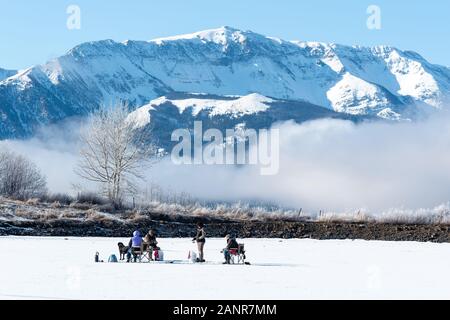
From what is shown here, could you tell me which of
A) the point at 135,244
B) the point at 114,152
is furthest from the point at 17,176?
the point at 135,244

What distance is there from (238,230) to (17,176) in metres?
50.9

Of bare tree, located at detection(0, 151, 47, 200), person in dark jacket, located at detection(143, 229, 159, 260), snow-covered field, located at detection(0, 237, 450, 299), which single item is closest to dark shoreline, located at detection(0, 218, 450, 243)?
snow-covered field, located at detection(0, 237, 450, 299)

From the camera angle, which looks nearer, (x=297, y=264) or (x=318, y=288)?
(x=318, y=288)

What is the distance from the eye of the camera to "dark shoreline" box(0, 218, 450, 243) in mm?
50781

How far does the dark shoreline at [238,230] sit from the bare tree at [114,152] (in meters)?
17.4

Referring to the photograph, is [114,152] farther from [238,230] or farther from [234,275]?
[234,275]

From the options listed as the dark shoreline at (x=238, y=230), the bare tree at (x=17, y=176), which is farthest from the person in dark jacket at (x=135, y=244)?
the bare tree at (x=17, y=176)

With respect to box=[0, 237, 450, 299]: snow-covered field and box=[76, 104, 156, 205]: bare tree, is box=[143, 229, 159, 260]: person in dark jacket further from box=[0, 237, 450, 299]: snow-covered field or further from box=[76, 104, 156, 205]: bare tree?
box=[76, 104, 156, 205]: bare tree

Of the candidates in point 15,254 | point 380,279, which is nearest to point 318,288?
point 380,279
